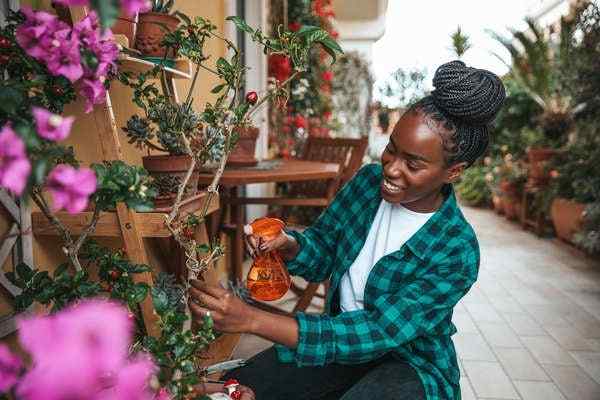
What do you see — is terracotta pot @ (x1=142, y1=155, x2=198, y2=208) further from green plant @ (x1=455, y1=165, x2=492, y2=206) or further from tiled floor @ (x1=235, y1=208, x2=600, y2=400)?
green plant @ (x1=455, y1=165, x2=492, y2=206)

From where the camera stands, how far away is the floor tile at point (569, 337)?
2641 mm

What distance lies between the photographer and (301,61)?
902 millimetres

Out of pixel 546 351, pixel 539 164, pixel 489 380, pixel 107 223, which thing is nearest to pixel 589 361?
pixel 546 351

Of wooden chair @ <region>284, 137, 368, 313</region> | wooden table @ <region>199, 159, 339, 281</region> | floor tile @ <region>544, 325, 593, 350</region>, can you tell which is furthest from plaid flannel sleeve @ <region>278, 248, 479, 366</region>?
floor tile @ <region>544, 325, 593, 350</region>

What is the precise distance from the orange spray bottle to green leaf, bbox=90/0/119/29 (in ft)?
2.49

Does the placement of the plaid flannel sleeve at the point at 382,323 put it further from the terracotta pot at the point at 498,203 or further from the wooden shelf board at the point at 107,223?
the terracotta pot at the point at 498,203

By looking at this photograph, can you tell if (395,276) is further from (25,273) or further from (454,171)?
(25,273)

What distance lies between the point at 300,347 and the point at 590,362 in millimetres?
2193

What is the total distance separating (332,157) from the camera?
3.32m

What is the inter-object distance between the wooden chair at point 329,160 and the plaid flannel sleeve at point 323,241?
4.24 feet

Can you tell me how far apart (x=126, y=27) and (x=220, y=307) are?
0.82m

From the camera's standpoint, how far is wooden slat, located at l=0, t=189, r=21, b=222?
1039mm

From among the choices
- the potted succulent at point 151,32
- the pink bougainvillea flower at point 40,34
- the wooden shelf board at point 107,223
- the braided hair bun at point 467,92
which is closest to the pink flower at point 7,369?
the pink bougainvillea flower at point 40,34

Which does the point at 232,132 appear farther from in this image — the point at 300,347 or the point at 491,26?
the point at 491,26
